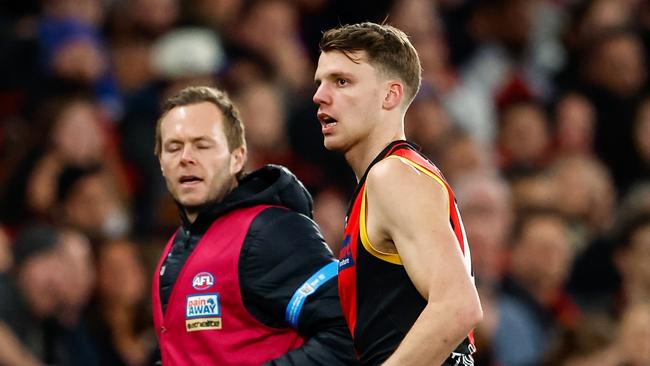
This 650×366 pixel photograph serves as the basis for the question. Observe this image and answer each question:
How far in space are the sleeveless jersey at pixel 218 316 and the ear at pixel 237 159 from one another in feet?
0.65

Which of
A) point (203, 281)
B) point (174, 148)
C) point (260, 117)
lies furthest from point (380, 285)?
point (260, 117)

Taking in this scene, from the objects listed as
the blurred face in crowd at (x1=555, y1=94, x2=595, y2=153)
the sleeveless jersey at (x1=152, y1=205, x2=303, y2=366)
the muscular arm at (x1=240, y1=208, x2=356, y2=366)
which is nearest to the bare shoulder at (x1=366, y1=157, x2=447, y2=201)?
the muscular arm at (x1=240, y1=208, x2=356, y2=366)

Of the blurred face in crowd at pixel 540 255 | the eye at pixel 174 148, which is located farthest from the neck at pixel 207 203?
the blurred face in crowd at pixel 540 255

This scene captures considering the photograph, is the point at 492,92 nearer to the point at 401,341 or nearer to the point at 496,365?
the point at 496,365

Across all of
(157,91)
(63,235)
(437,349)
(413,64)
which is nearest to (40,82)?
(157,91)

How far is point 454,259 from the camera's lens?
3.89 metres

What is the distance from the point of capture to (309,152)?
987 centimetres

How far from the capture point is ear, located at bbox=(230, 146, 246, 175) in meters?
5.02

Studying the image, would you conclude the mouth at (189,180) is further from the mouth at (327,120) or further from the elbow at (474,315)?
the elbow at (474,315)

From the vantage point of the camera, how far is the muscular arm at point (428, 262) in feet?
12.7

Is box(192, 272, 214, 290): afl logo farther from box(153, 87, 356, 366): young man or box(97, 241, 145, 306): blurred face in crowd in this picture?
box(97, 241, 145, 306): blurred face in crowd

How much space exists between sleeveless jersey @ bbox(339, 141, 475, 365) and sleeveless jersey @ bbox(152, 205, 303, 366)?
1.76 feet

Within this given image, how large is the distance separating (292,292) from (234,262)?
235mm

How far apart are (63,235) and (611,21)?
6.62 m
